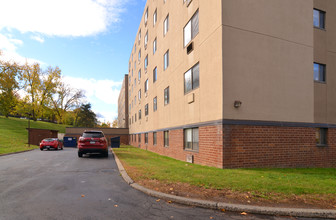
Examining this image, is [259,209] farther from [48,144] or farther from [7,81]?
[7,81]

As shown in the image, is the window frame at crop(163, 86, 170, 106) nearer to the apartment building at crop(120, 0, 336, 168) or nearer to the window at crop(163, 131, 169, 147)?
the window at crop(163, 131, 169, 147)

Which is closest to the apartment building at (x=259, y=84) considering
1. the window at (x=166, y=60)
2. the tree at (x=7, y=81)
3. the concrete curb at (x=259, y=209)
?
the window at (x=166, y=60)

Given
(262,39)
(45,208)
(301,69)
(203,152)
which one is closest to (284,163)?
(203,152)

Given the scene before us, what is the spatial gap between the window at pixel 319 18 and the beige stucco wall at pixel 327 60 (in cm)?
18

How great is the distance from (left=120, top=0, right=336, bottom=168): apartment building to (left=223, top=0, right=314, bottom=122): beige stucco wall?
0.15 ft

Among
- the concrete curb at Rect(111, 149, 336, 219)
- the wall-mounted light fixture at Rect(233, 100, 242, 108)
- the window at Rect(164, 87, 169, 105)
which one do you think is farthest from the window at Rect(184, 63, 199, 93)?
the concrete curb at Rect(111, 149, 336, 219)

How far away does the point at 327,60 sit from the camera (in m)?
11.4

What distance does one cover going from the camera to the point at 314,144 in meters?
10.6

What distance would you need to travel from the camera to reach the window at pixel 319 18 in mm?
11422

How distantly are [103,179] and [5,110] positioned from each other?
1529 inches

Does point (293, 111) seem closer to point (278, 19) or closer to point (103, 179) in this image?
point (278, 19)

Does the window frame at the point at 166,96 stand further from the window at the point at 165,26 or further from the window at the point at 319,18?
the window at the point at 319,18

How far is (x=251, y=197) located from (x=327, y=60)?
34.6 feet

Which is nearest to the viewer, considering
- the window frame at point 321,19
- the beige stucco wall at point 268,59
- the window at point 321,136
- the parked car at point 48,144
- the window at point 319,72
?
the beige stucco wall at point 268,59
